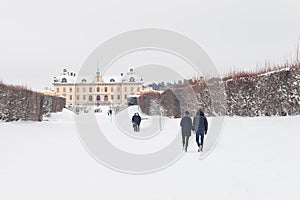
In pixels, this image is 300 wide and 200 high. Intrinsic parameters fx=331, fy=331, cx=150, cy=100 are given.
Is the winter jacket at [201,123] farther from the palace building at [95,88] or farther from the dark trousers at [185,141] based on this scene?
the palace building at [95,88]

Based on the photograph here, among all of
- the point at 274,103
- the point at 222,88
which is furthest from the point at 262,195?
the point at 222,88

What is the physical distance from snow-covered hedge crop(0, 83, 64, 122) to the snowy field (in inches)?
445

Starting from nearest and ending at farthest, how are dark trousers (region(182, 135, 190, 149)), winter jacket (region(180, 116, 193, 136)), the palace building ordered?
dark trousers (region(182, 135, 190, 149)) → winter jacket (region(180, 116, 193, 136)) → the palace building

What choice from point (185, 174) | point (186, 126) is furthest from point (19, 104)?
point (185, 174)

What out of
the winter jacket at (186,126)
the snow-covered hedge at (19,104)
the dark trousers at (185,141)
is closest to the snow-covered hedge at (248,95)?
the winter jacket at (186,126)

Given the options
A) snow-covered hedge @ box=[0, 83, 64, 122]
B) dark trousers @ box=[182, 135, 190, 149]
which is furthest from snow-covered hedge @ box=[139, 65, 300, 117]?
snow-covered hedge @ box=[0, 83, 64, 122]

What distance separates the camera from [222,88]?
21266mm

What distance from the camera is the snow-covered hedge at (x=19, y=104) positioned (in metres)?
24.1

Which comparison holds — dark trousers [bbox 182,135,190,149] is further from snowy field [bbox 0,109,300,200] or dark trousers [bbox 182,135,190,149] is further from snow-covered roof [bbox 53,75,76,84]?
snow-covered roof [bbox 53,75,76,84]

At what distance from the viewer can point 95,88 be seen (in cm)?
9850

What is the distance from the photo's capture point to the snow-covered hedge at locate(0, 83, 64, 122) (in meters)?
24.1

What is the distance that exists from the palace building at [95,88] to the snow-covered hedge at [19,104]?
5558 cm

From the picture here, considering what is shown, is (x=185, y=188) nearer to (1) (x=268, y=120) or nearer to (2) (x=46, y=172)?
(2) (x=46, y=172)

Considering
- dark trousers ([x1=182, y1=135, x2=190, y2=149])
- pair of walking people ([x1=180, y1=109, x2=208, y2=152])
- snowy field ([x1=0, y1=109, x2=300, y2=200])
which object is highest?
pair of walking people ([x1=180, y1=109, x2=208, y2=152])
